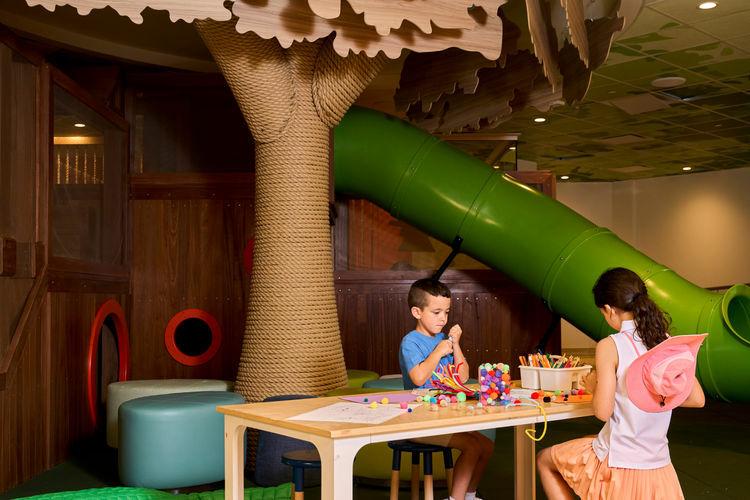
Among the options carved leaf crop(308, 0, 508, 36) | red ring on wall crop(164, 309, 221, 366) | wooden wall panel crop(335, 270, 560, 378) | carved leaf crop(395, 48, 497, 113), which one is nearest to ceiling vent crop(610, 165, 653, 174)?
wooden wall panel crop(335, 270, 560, 378)

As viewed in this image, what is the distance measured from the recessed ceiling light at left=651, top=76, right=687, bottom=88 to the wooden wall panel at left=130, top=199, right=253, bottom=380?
396cm

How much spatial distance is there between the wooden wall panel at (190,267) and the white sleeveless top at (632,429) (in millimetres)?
3820

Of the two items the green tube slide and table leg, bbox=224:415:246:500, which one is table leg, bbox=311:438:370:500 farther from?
the green tube slide

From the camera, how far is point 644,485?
2303mm

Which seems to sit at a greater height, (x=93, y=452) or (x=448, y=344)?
(x=448, y=344)

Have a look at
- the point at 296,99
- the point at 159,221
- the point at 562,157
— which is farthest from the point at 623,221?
the point at 296,99

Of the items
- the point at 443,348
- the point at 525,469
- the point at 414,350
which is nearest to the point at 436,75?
the point at 414,350

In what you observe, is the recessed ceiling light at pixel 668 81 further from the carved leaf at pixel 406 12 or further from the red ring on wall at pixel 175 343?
the red ring on wall at pixel 175 343

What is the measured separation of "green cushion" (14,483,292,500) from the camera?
10.7ft

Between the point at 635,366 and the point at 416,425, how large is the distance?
2.31 feet

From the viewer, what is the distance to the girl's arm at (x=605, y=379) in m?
2.31

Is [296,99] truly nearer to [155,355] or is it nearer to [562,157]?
[155,355]

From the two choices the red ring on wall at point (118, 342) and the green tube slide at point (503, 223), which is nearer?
the green tube slide at point (503, 223)

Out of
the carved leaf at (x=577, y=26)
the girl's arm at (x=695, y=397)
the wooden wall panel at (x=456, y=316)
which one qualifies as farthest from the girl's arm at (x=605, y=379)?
the wooden wall panel at (x=456, y=316)
